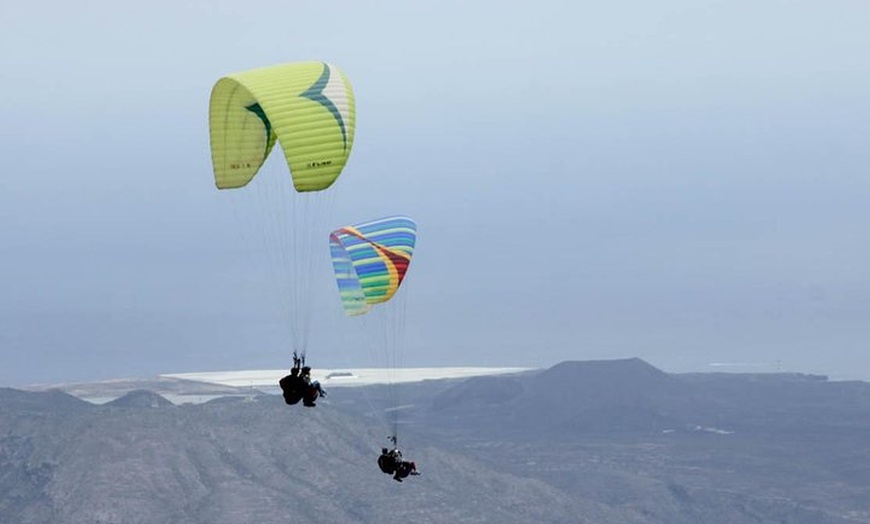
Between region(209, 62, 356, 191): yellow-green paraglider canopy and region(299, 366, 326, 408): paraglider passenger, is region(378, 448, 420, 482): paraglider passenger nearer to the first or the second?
region(299, 366, 326, 408): paraglider passenger

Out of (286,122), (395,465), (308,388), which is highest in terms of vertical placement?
(286,122)

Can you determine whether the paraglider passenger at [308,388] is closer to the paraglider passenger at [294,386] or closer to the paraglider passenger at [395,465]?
Result: the paraglider passenger at [294,386]

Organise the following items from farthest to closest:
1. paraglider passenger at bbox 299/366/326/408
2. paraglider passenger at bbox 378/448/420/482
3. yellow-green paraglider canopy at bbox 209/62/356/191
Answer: paraglider passenger at bbox 378/448/420/482 → paraglider passenger at bbox 299/366/326/408 → yellow-green paraglider canopy at bbox 209/62/356/191

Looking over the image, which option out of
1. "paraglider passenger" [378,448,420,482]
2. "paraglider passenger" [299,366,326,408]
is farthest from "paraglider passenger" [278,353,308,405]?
"paraglider passenger" [378,448,420,482]

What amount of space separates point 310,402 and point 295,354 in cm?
317

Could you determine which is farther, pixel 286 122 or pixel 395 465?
pixel 395 465

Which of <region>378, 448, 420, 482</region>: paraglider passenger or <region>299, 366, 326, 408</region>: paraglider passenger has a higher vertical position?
<region>299, 366, 326, 408</region>: paraglider passenger

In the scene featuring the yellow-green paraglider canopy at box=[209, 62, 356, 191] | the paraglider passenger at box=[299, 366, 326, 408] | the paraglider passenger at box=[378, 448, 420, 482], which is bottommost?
the paraglider passenger at box=[378, 448, 420, 482]

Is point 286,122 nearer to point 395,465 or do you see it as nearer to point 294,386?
point 294,386

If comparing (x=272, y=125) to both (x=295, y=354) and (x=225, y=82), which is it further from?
(x=295, y=354)

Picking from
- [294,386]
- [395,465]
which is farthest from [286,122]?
[395,465]

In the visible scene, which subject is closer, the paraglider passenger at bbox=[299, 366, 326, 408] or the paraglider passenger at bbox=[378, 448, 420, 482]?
the paraglider passenger at bbox=[299, 366, 326, 408]

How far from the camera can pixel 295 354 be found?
109625 mm

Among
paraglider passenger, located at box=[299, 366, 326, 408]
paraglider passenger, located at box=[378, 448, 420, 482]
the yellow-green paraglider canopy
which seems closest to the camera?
the yellow-green paraglider canopy
